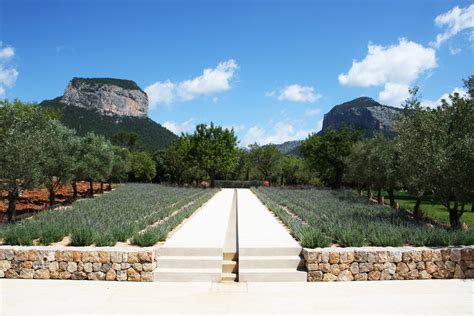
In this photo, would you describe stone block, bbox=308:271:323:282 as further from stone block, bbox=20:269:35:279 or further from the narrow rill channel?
stone block, bbox=20:269:35:279

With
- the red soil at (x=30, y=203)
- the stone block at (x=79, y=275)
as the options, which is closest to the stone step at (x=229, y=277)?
the stone block at (x=79, y=275)

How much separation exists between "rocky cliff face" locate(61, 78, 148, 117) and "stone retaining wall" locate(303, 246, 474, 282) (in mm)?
113799

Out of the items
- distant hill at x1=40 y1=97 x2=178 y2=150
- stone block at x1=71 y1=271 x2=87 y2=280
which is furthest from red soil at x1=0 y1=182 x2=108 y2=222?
distant hill at x1=40 y1=97 x2=178 y2=150

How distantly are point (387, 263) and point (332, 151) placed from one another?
35731mm

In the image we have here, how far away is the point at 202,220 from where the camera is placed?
1477 centimetres

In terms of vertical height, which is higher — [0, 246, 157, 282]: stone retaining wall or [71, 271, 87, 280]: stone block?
[0, 246, 157, 282]: stone retaining wall

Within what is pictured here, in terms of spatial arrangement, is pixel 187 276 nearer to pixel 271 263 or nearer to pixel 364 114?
pixel 271 263

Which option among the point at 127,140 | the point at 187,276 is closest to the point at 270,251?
the point at 187,276

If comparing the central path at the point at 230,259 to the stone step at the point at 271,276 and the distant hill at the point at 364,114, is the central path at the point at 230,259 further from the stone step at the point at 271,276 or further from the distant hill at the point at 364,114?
the distant hill at the point at 364,114

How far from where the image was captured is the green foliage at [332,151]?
141ft

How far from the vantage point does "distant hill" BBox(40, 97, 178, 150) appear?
94312mm
